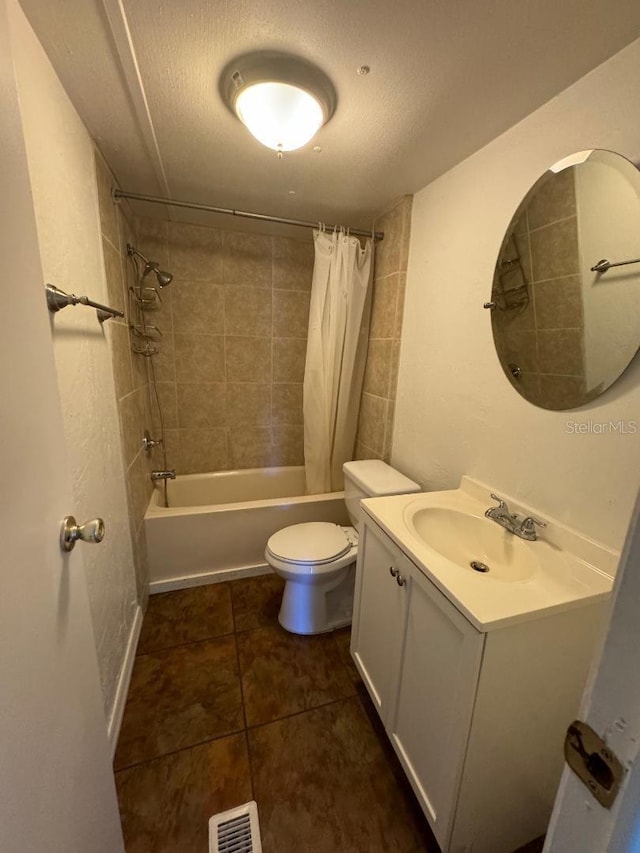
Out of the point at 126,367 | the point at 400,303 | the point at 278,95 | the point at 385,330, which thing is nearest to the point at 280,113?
the point at 278,95

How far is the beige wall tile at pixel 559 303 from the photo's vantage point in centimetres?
100

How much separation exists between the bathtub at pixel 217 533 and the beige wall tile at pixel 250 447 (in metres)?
0.58

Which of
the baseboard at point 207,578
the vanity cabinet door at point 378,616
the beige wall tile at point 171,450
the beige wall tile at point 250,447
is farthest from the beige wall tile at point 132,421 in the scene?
the vanity cabinet door at point 378,616

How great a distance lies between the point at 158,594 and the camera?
1930 mm

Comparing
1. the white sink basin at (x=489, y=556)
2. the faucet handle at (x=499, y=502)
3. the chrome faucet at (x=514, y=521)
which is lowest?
the white sink basin at (x=489, y=556)

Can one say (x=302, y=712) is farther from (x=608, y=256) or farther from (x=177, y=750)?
(x=608, y=256)

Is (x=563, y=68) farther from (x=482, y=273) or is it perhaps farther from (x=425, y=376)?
(x=425, y=376)

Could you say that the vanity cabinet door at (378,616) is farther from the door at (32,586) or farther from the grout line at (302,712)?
the door at (32,586)

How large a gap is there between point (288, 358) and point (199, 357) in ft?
2.10

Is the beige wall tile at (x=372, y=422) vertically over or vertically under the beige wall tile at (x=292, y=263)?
under

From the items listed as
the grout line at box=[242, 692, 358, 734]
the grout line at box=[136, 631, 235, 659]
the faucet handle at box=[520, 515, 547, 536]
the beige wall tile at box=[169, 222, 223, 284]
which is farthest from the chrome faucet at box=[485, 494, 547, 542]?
the beige wall tile at box=[169, 222, 223, 284]

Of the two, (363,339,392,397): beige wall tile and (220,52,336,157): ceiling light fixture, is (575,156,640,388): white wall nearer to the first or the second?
(220,52,336,157): ceiling light fixture

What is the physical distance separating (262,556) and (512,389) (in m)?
1.68

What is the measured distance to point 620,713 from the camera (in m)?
0.32
